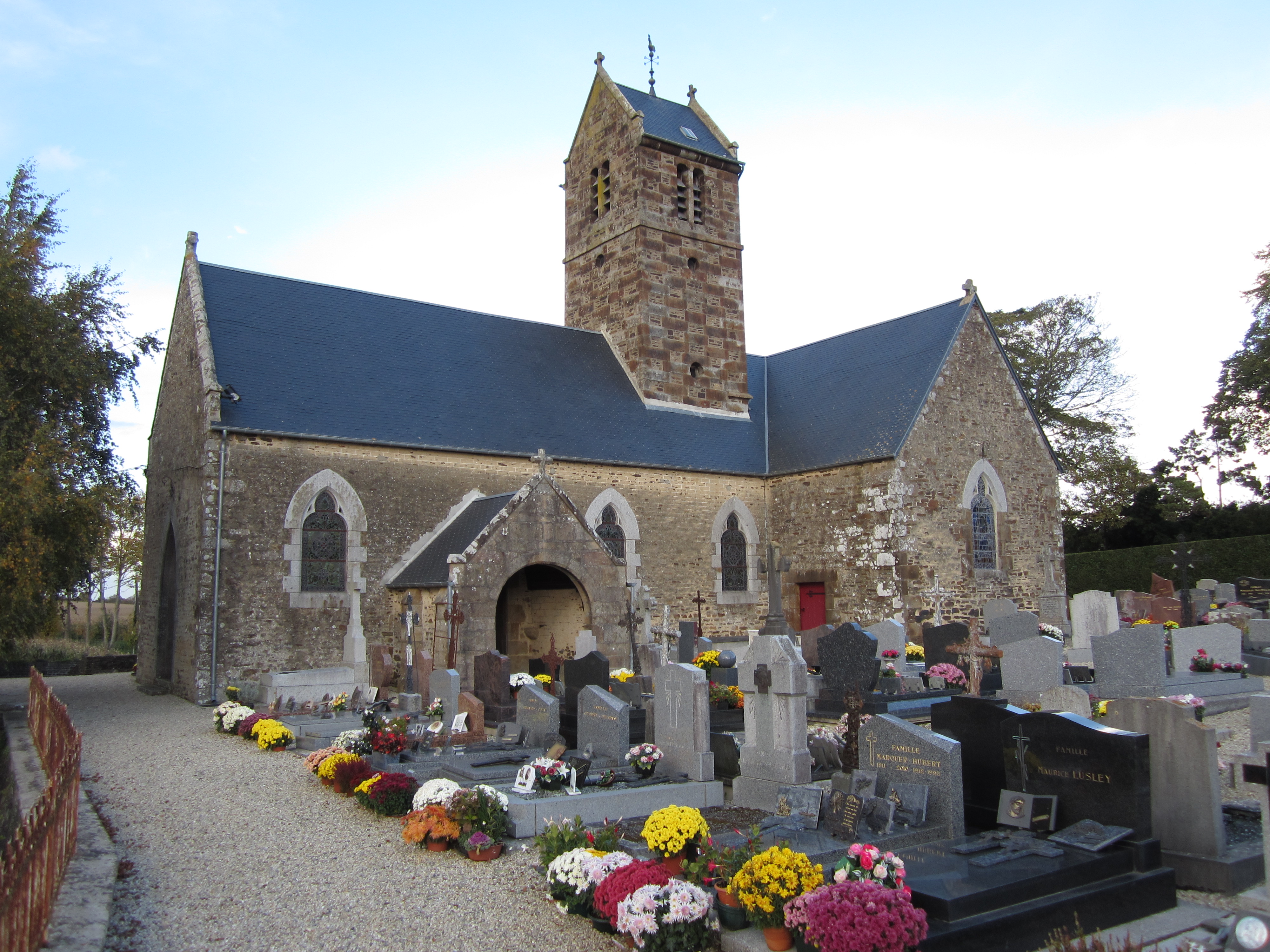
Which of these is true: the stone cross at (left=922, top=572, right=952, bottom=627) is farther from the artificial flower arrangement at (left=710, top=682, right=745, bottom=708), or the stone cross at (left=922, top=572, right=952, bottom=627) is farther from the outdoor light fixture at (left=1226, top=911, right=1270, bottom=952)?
the outdoor light fixture at (left=1226, top=911, right=1270, bottom=952)

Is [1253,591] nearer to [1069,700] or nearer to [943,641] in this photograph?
[943,641]

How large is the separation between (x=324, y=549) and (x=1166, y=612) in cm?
1831

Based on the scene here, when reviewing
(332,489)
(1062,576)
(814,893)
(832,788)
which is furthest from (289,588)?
(1062,576)

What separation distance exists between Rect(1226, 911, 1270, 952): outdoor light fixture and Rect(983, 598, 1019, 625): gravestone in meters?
14.2

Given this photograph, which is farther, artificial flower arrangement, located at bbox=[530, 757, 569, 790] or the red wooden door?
the red wooden door

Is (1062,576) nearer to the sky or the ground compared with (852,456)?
nearer to the ground

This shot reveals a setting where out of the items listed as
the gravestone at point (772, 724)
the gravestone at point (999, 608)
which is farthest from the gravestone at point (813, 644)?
the gravestone at point (772, 724)

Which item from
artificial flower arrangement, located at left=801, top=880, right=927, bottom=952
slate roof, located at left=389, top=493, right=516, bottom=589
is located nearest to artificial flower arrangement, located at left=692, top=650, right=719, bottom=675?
slate roof, located at left=389, top=493, right=516, bottom=589

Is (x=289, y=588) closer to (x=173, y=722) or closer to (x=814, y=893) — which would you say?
(x=173, y=722)

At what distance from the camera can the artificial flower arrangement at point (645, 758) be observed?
28.6 feet

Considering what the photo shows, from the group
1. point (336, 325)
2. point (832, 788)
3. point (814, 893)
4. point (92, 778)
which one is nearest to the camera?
point (814, 893)

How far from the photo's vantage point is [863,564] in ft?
65.4

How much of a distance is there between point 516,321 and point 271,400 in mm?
7702

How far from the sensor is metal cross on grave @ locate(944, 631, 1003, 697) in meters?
13.0
